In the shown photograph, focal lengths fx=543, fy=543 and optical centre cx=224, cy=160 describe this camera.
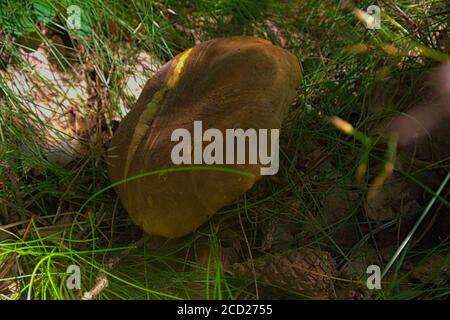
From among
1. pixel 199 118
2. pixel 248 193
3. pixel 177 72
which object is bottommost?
pixel 248 193

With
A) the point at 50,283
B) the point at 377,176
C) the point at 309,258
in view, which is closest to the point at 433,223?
the point at 377,176

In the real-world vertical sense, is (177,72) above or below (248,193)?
above

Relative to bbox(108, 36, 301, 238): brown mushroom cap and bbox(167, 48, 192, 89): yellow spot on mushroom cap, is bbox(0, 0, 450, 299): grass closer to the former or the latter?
bbox(108, 36, 301, 238): brown mushroom cap

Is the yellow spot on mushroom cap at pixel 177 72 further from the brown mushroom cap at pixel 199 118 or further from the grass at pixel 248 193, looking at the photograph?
the grass at pixel 248 193

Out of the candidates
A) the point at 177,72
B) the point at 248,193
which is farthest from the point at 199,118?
the point at 248,193

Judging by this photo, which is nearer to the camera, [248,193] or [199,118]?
[199,118]

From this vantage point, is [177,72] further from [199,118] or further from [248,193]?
[248,193]
